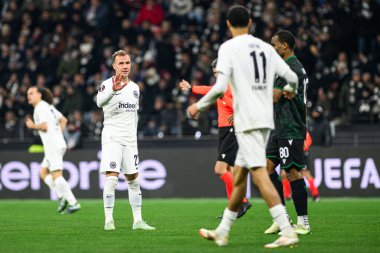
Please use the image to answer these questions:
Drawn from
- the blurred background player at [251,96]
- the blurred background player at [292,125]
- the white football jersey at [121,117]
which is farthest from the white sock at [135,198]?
the blurred background player at [251,96]

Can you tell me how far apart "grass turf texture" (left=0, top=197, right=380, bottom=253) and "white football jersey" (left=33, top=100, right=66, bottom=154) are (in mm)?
1351

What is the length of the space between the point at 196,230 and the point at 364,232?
7.43 ft

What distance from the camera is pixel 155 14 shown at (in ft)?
85.6

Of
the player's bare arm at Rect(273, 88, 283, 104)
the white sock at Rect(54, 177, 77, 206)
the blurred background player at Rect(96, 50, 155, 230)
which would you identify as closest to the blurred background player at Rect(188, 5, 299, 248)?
the player's bare arm at Rect(273, 88, 283, 104)

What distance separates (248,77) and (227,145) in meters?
5.54

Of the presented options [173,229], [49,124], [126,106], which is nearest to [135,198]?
[173,229]

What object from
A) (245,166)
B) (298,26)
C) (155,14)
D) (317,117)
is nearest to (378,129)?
(317,117)

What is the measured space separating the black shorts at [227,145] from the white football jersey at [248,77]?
535 centimetres

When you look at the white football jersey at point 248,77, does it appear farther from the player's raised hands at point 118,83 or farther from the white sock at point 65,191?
the white sock at point 65,191

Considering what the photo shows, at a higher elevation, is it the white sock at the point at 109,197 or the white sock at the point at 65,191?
the white sock at the point at 109,197

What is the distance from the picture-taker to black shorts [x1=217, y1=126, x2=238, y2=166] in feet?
48.0

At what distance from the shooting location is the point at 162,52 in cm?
2458

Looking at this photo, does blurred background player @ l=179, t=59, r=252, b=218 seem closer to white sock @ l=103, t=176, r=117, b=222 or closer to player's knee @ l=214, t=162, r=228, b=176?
player's knee @ l=214, t=162, r=228, b=176

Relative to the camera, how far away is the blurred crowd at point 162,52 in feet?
72.7
